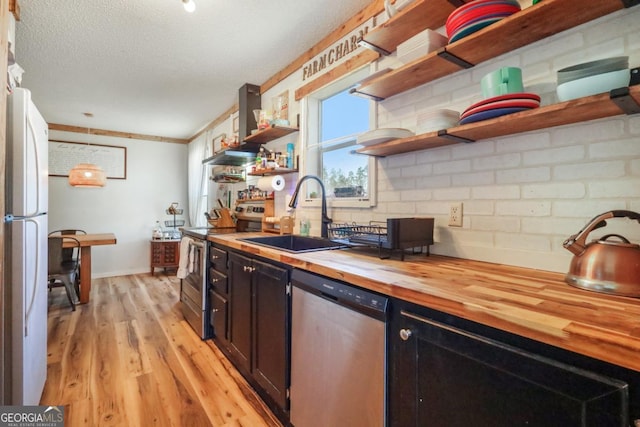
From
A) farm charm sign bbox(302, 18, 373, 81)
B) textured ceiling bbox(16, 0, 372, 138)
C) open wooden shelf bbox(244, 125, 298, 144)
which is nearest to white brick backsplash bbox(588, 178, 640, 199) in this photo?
farm charm sign bbox(302, 18, 373, 81)

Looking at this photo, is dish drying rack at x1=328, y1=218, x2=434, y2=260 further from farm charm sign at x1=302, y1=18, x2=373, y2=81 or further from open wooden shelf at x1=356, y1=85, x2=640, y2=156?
farm charm sign at x1=302, y1=18, x2=373, y2=81

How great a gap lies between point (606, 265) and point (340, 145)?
1819mm

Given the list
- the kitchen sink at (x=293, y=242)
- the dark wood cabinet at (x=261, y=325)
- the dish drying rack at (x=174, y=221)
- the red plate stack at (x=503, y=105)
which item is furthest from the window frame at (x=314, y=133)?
the dish drying rack at (x=174, y=221)

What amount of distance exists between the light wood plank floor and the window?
4.85ft

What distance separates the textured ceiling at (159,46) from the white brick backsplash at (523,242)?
1701 millimetres

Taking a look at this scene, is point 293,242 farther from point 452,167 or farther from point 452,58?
point 452,58

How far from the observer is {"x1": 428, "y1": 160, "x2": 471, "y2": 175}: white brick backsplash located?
1507 millimetres

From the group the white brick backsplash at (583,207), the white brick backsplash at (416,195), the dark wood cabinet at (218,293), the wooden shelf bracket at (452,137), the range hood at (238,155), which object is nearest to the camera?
the white brick backsplash at (583,207)

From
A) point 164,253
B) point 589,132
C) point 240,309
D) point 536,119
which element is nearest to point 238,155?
point 240,309

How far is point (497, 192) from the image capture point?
139 centimetres

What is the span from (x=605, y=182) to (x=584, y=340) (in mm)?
777

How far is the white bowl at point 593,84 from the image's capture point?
2.96 ft

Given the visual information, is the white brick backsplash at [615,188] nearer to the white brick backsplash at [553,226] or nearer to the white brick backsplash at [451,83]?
the white brick backsplash at [553,226]

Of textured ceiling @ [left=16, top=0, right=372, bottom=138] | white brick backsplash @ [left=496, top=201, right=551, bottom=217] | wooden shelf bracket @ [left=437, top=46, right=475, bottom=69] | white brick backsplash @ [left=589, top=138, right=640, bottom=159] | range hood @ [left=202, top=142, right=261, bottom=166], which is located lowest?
white brick backsplash @ [left=496, top=201, right=551, bottom=217]
